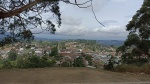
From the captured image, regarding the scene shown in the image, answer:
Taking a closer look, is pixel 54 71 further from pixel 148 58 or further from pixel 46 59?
pixel 148 58

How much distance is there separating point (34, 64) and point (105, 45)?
33.9 ft

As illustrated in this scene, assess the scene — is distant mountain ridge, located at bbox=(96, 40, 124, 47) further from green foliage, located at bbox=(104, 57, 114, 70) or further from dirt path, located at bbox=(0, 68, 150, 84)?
dirt path, located at bbox=(0, 68, 150, 84)

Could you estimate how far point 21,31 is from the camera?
9.90 metres

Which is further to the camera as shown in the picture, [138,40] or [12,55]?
[138,40]

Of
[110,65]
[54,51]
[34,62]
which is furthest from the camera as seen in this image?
[54,51]

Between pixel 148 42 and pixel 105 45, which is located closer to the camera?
pixel 148 42

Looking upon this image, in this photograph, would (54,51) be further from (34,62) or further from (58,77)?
(58,77)

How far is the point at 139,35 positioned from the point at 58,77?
452 inches

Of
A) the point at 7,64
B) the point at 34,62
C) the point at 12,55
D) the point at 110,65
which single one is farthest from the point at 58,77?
the point at 12,55

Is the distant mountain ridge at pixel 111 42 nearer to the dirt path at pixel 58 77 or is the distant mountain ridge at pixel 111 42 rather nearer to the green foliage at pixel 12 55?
the green foliage at pixel 12 55

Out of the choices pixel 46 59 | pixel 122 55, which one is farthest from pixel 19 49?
pixel 122 55

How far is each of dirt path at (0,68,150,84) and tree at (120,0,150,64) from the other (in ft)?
30.9

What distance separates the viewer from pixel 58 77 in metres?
9.62

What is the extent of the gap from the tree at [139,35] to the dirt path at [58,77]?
30.9 feet
